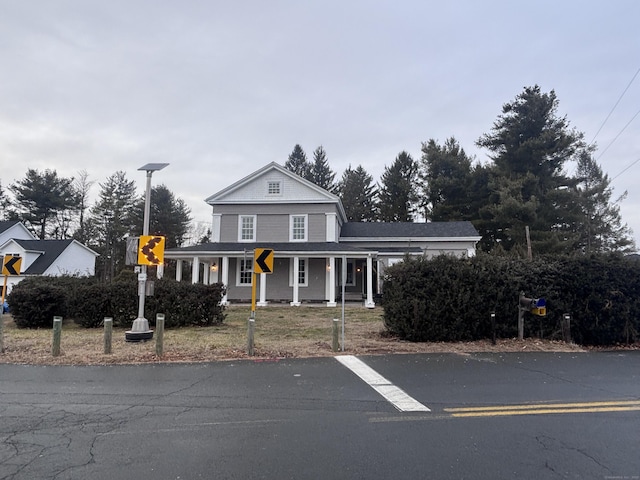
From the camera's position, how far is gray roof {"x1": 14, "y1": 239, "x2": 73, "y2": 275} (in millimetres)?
30805

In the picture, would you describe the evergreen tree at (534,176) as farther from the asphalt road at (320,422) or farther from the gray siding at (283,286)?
the asphalt road at (320,422)

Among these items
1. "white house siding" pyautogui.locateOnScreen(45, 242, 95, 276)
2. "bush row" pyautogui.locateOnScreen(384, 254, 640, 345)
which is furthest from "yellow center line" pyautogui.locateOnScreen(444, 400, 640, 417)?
"white house siding" pyautogui.locateOnScreen(45, 242, 95, 276)

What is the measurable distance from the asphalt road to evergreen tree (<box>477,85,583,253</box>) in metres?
27.4

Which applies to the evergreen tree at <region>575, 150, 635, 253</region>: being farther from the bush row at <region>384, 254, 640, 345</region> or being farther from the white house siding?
the white house siding

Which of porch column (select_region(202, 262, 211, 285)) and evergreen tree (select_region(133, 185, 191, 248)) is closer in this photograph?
porch column (select_region(202, 262, 211, 285))

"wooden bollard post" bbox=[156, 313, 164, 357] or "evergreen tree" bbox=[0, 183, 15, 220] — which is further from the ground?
"evergreen tree" bbox=[0, 183, 15, 220]

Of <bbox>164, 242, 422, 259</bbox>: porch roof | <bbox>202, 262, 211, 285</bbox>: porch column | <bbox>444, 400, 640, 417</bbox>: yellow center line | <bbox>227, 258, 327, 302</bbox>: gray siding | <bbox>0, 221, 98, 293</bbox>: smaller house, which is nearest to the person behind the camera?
<bbox>444, 400, 640, 417</bbox>: yellow center line

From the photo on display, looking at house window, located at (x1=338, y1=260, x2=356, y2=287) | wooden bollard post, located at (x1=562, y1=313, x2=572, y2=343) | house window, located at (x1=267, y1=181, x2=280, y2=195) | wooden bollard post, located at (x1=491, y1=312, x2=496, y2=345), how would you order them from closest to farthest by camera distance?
wooden bollard post, located at (x1=491, y1=312, x2=496, y2=345) < wooden bollard post, located at (x1=562, y1=313, x2=572, y2=343) < house window, located at (x1=267, y1=181, x2=280, y2=195) < house window, located at (x1=338, y1=260, x2=356, y2=287)

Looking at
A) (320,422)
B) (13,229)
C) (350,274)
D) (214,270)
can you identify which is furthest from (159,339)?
(13,229)

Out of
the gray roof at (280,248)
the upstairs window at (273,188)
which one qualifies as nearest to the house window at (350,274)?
the gray roof at (280,248)

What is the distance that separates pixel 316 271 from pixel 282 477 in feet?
67.8

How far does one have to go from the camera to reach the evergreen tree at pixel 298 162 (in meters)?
62.5

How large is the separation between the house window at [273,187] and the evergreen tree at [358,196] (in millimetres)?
28604

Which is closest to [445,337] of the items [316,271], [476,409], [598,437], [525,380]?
[525,380]
